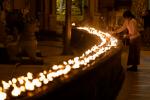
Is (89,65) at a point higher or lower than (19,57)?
higher

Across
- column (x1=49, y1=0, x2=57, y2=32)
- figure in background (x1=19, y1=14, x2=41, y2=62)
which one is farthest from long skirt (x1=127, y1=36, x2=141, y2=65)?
column (x1=49, y1=0, x2=57, y2=32)

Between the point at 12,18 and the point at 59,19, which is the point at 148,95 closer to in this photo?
the point at 12,18

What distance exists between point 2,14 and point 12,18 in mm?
1774

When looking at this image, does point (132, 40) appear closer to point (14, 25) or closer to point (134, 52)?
point (134, 52)

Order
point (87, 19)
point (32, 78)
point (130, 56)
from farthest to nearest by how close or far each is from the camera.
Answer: point (87, 19)
point (130, 56)
point (32, 78)

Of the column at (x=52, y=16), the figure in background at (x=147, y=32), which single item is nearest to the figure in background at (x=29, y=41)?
the figure in background at (x=147, y=32)

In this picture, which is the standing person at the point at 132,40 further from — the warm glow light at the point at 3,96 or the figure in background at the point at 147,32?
the warm glow light at the point at 3,96

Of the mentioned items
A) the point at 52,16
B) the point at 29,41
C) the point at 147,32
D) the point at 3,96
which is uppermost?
the point at 3,96

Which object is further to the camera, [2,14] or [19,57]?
[2,14]

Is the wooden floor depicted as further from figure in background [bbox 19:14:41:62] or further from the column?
the column

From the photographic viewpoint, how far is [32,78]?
21.9 feet

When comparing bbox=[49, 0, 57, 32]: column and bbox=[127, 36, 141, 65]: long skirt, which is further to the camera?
bbox=[49, 0, 57, 32]: column

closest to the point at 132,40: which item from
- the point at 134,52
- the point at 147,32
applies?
the point at 134,52

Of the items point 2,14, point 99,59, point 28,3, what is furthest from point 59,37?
point 99,59
